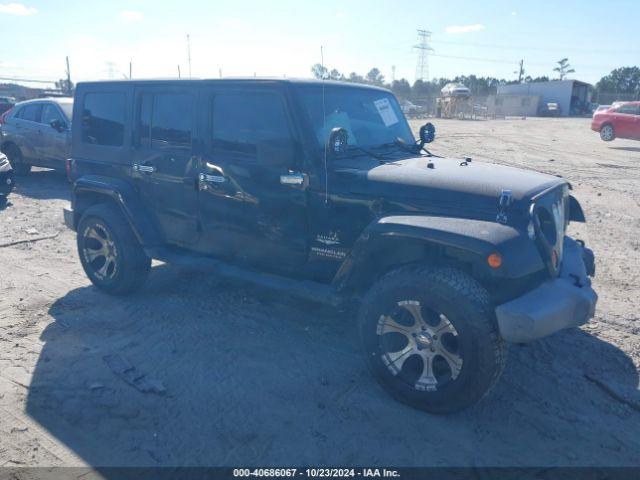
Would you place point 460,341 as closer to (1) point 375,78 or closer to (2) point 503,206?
(2) point 503,206

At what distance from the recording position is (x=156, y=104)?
5008 mm

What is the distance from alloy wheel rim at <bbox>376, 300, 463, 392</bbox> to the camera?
3381 mm

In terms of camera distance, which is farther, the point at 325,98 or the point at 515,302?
the point at 325,98

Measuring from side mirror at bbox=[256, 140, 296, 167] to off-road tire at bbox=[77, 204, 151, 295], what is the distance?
196cm

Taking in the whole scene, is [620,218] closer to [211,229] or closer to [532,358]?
[532,358]

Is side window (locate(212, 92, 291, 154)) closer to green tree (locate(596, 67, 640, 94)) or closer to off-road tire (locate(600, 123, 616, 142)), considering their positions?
off-road tire (locate(600, 123, 616, 142))

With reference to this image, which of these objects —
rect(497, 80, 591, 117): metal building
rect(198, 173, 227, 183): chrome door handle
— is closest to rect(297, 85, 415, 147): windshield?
rect(198, 173, 227, 183): chrome door handle

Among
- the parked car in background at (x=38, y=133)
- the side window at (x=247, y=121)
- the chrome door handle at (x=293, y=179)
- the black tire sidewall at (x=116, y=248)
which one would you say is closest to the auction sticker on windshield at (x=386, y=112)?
the side window at (x=247, y=121)

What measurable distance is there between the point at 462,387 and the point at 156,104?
3695mm

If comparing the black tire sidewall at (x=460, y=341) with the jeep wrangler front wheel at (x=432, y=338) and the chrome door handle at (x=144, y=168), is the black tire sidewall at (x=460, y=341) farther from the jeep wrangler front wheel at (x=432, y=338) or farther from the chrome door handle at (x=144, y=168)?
the chrome door handle at (x=144, y=168)

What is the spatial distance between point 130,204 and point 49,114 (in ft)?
24.9

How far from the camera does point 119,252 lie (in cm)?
527

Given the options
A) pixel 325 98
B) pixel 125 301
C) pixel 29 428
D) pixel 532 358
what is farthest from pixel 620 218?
pixel 29 428

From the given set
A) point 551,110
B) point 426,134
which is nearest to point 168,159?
point 426,134
